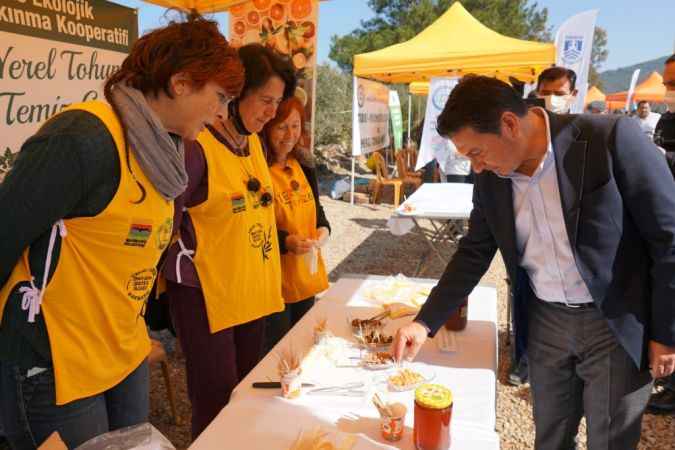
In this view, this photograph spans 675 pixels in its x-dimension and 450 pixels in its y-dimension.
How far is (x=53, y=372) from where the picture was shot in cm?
109

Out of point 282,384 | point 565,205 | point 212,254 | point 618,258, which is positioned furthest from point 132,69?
point 618,258

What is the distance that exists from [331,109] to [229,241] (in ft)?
43.2

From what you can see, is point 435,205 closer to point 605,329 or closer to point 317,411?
point 605,329

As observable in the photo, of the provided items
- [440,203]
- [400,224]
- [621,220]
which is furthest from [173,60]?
[440,203]

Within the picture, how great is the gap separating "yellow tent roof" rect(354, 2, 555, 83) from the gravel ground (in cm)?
228

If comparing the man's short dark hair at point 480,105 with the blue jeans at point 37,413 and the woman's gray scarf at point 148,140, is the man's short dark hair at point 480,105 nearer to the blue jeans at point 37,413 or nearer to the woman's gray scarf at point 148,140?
the woman's gray scarf at point 148,140

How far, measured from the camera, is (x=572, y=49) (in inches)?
272

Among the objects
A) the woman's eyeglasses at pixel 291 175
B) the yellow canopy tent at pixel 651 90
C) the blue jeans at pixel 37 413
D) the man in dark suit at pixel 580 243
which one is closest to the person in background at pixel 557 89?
the woman's eyeglasses at pixel 291 175

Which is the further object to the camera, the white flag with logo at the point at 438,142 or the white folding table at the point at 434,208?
the white flag with logo at the point at 438,142

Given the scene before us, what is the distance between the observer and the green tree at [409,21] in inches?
947

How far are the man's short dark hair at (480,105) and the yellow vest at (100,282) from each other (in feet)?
2.54

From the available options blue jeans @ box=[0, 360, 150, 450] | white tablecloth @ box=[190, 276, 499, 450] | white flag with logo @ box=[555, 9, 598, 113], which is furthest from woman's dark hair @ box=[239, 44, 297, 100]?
white flag with logo @ box=[555, 9, 598, 113]

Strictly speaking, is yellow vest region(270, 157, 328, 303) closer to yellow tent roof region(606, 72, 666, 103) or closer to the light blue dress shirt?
the light blue dress shirt

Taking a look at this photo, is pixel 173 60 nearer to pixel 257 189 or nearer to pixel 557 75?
pixel 257 189
